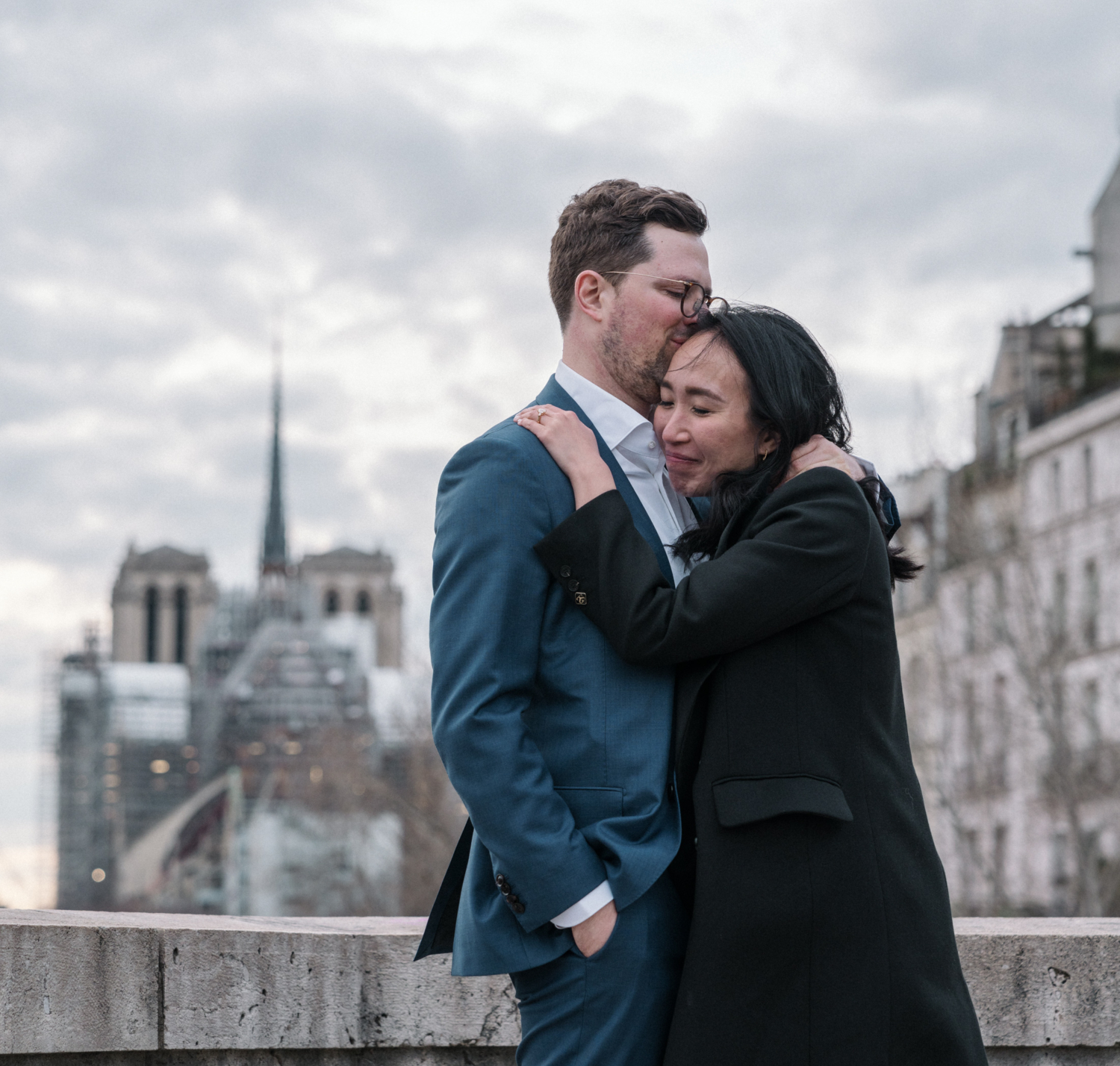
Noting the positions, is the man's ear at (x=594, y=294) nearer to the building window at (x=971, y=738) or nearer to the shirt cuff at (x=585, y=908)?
the shirt cuff at (x=585, y=908)

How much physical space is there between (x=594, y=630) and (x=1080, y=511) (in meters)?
38.0

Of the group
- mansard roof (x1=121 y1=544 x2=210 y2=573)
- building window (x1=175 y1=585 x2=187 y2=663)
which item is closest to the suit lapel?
building window (x1=175 y1=585 x2=187 y2=663)

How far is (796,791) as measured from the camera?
3.08m

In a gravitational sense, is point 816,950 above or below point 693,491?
below

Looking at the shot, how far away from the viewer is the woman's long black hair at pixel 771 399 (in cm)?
344

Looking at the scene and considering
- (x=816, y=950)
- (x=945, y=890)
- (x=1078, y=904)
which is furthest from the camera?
(x=1078, y=904)

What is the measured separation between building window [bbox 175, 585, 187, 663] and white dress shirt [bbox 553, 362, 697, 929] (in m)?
135

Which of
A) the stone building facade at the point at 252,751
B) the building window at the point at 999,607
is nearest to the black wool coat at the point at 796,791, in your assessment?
the building window at the point at 999,607

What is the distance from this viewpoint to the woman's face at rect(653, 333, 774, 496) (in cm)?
348

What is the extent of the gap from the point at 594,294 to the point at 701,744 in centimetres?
110

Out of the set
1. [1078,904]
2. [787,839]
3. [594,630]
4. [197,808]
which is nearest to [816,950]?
[787,839]

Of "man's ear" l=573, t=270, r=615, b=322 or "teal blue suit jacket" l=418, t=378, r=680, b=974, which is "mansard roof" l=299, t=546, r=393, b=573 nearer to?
"man's ear" l=573, t=270, r=615, b=322

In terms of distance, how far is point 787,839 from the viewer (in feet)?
10.1

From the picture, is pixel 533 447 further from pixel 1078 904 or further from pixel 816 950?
pixel 1078 904
